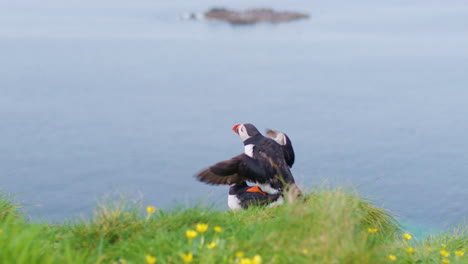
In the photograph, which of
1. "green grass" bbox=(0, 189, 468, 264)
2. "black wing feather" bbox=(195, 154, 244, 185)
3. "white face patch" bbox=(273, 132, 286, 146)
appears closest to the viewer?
"green grass" bbox=(0, 189, 468, 264)

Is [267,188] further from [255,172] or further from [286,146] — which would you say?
[286,146]

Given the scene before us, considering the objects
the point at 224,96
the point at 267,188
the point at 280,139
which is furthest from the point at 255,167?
the point at 224,96

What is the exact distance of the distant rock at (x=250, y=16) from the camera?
33.9 metres

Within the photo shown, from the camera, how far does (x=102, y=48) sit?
26.4 metres

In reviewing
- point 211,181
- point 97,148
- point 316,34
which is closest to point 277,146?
point 211,181

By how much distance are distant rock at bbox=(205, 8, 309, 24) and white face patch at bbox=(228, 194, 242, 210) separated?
28914 mm

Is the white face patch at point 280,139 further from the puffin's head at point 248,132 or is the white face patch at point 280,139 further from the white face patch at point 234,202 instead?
the white face patch at point 234,202

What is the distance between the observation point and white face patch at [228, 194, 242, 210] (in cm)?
587

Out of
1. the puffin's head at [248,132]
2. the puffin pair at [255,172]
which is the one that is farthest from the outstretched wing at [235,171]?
the puffin's head at [248,132]

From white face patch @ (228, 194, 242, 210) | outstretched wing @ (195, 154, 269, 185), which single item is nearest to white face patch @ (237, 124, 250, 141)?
outstretched wing @ (195, 154, 269, 185)

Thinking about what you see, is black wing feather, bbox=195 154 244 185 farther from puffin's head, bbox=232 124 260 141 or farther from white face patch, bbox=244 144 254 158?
puffin's head, bbox=232 124 260 141

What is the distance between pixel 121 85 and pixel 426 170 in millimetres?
12144

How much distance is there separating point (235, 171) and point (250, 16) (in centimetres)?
2927

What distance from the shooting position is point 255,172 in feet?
18.3
